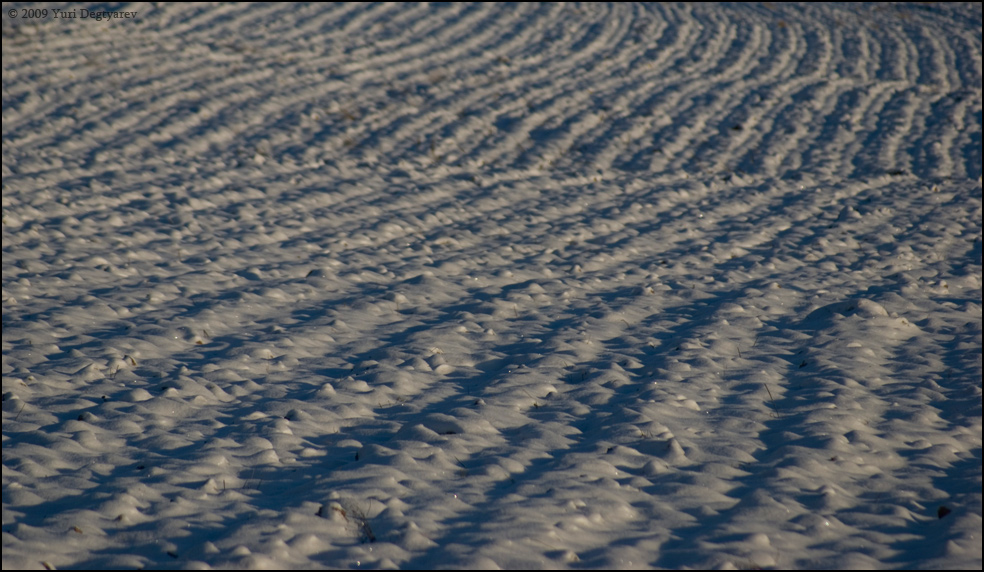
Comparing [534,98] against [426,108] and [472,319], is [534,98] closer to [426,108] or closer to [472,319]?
[426,108]

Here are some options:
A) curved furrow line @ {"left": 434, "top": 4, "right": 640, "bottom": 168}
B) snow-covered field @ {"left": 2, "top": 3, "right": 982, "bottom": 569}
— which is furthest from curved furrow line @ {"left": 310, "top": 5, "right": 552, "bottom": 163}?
curved furrow line @ {"left": 434, "top": 4, "right": 640, "bottom": 168}

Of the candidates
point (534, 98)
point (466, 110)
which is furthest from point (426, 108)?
point (534, 98)

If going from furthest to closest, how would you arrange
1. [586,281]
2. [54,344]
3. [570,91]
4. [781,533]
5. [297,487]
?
[570,91] < [586,281] < [54,344] < [297,487] < [781,533]

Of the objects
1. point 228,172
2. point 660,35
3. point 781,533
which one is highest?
point 660,35

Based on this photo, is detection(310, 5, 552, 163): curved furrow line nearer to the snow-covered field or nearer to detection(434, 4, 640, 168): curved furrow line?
the snow-covered field

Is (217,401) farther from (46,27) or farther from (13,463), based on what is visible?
(46,27)

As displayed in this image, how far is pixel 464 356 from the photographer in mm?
5617

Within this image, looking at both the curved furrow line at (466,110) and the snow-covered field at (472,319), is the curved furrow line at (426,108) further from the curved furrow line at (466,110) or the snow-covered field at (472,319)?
the snow-covered field at (472,319)

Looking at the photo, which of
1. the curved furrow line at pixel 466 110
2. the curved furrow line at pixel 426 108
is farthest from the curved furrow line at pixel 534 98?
the curved furrow line at pixel 426 108

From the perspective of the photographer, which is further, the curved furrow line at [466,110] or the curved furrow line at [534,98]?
the curved furrow line at [466,110]

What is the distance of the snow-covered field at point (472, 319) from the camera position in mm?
3600

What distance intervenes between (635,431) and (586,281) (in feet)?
9.72

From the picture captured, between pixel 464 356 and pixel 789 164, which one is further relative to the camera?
pixel 789 164

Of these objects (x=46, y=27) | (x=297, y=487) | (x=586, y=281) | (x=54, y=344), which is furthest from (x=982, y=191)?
(x=46, y=27)
